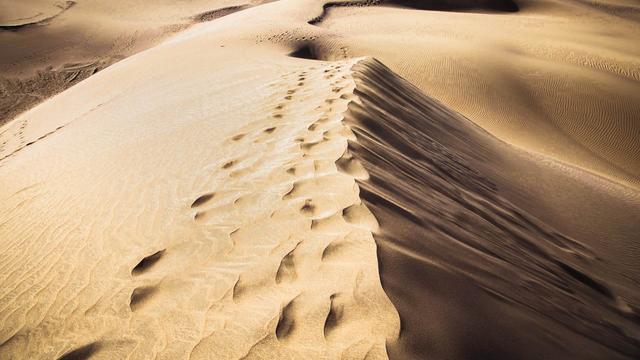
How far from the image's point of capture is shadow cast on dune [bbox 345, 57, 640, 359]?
1.74 metres

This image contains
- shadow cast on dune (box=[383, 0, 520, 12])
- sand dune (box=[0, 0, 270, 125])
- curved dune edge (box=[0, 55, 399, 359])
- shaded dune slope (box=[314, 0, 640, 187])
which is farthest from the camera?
shadow cast on dune (box=[383, 0, 520, 12])

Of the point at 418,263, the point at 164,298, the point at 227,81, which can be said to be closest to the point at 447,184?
the point at 418,263

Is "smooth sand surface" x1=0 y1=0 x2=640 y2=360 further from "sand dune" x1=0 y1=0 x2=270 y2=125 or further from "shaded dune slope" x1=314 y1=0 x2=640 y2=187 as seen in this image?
"sand dune" x1=0 y1=0 x2=270 y2=125

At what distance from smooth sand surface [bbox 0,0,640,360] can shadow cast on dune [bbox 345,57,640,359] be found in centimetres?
1

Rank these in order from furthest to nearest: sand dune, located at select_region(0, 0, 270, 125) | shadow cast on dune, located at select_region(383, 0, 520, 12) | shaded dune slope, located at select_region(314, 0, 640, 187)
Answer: shadow cast on dune, located at select_region(383, 0, 520, 12), sand dune, located at select_region(0, 0, 270, 125), shaded dune slope, located at select_region(314, 0, 640, 187)

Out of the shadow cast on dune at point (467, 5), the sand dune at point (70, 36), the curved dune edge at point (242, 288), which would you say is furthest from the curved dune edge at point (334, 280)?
the shadow cast on dune at point (467, 5)

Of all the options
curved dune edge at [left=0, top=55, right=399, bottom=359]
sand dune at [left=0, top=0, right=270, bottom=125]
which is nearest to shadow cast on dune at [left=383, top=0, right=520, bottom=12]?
sand dune at [left=0, top=0, right=270, bottom=125]

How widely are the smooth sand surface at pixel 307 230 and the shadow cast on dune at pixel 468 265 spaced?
13 millimetres

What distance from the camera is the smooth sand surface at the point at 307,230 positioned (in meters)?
1.79

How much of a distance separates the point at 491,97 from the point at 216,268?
25.0 ft

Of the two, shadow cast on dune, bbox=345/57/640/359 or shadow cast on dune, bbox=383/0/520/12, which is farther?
shadow cast on dune, bbox=383/0/520/12

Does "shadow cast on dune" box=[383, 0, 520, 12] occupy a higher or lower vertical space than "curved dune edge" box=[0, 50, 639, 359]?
lower

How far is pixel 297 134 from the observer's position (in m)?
3.61

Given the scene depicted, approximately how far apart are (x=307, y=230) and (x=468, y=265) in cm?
87
